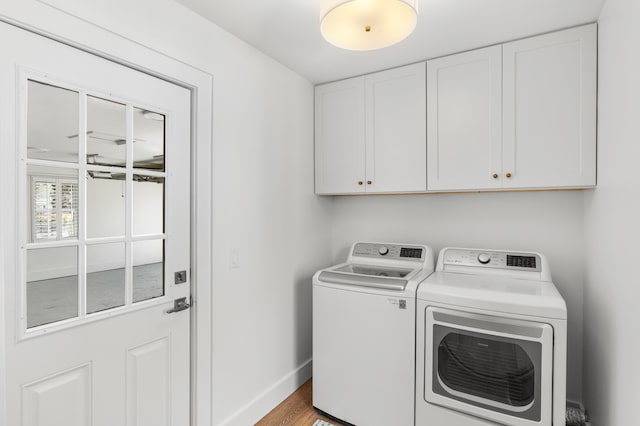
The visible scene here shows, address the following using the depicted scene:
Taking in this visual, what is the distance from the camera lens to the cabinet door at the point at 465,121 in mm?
2014

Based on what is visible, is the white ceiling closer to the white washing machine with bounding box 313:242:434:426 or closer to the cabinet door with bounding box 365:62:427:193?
the cabinet door with bounding box 365:62:427:193

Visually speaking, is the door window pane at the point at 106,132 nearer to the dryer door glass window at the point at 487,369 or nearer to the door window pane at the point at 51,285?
the door window pane at the point at 51,285

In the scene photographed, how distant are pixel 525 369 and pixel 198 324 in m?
1.66

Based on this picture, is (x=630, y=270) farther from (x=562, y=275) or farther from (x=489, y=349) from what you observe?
(x=562, y=275)

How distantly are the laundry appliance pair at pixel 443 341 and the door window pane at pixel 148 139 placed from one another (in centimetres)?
122

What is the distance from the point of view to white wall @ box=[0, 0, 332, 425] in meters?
1.66

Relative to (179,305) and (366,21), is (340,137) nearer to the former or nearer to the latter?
(366,21)

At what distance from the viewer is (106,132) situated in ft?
4.57

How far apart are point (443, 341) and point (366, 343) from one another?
0.45m

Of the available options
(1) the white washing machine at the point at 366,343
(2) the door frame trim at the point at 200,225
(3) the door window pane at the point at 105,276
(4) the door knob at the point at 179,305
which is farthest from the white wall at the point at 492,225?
(3) the door window pane at the point at 105,276

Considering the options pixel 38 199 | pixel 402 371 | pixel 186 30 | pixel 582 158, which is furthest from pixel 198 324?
pixel 582 158

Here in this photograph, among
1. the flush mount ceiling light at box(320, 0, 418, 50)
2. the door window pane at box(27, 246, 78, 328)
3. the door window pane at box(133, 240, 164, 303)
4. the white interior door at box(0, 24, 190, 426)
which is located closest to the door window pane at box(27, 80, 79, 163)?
the white interior door at box(0, 24, 190, 426)

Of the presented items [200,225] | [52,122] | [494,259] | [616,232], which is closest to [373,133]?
[494,259]

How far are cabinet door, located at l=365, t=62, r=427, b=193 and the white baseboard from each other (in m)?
1.49
